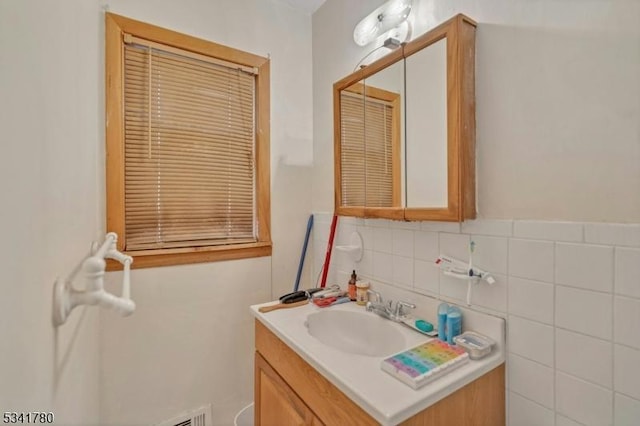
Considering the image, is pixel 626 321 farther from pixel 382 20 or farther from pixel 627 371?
pixel 382 20

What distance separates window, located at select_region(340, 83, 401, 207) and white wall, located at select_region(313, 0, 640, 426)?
321mm

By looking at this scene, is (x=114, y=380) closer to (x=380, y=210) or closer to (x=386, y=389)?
(x=386, y=389)

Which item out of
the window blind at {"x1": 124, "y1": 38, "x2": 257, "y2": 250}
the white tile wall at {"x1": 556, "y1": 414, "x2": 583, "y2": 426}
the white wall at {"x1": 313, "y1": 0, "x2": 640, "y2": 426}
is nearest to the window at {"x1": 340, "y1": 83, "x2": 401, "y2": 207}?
the white wall at {"x1": 313, "y1": 0, "x2": 640, "y2": 426}

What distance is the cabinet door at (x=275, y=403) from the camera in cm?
100

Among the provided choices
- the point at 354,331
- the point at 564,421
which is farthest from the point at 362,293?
the point at 564,421

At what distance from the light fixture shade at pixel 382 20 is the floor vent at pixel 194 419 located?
1.97 meters

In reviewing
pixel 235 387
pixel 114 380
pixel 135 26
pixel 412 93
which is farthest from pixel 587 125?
pixel 114 380

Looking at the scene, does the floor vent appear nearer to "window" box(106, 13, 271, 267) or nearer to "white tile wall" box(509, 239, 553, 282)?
"window" box(106, 13, 271, 267)

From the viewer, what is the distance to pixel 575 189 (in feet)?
2.60

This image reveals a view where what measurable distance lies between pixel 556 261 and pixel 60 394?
1.31 metres

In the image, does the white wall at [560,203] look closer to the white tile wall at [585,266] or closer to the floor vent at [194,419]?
the white tile wall at [585,266]

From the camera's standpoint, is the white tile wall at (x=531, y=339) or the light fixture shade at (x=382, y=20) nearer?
the white tile wall at (x=531, y=339)

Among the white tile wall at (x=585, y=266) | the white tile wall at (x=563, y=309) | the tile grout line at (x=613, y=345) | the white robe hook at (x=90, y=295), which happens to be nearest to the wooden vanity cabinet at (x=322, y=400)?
the white tile wall at (x=563, y=309)

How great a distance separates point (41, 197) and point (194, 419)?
1.39 m
